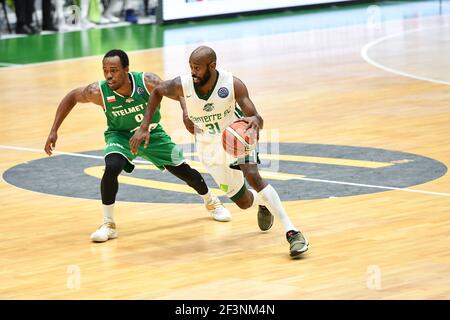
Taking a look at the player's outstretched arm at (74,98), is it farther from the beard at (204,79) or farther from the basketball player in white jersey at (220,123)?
the beard at (204,79)

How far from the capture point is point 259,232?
33.0 ft


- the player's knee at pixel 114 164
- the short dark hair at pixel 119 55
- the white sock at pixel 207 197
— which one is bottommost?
the white sock at pixel 207 197

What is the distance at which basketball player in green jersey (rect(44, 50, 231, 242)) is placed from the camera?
998 cm

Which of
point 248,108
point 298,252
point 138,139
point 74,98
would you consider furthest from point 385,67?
point 298,252

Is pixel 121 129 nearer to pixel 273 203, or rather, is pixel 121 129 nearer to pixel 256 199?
pixel 256 199

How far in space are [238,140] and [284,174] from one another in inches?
121

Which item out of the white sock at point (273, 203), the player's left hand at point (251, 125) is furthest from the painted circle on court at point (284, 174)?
the player's left hand at point (251, 125)

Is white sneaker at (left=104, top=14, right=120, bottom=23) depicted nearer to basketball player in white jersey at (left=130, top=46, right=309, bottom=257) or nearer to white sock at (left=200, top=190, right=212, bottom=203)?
white sock at (left=200, top=190, right=212, bottom=203)

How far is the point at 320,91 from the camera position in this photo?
17.6 m

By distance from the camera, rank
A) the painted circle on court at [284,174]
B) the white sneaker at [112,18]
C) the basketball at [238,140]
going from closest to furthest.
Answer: the basketball at [238,140]
the painted circle on court at [284,174]
the white sneaker at [112,18]

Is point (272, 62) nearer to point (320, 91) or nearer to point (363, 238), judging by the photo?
point (320, 91)

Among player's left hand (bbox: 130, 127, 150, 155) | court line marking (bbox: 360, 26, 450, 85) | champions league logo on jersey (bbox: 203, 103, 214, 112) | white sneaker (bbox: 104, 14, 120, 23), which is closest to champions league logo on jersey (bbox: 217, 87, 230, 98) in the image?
champions league logo on jersey (bbox: 203, 103, 214, 112)

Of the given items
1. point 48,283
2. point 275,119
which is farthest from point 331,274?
point 275,119

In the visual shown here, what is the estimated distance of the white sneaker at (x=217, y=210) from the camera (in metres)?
10.5
